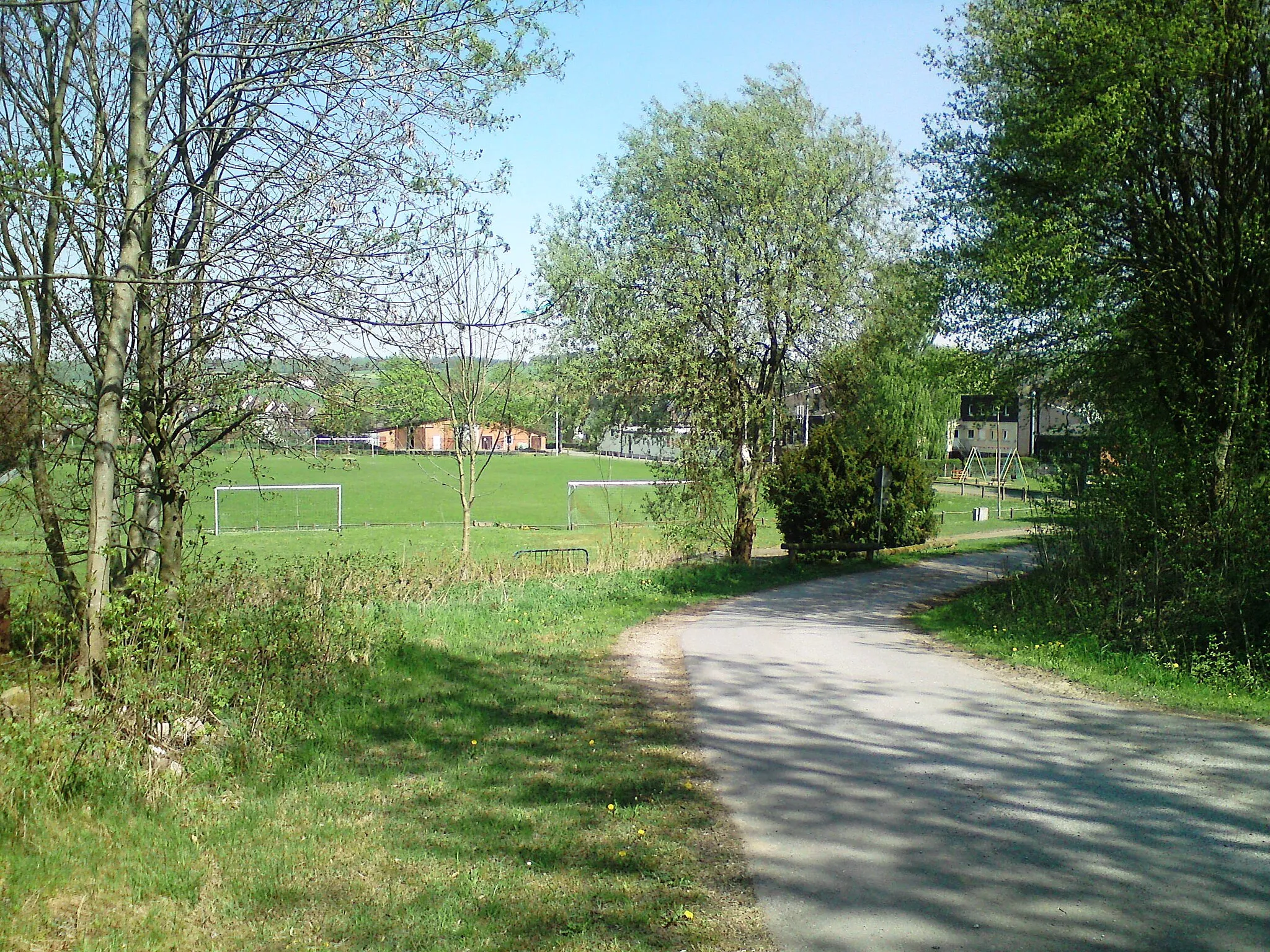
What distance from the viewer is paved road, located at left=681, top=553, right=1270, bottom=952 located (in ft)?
15.3

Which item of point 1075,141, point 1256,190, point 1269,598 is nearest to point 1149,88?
point 1075,141

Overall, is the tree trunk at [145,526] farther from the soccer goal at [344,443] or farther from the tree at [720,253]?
the tree at [720,253]

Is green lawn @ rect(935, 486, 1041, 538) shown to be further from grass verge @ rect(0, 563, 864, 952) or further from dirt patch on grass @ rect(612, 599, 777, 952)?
grass verge @ rect(0, 563, 864, 952)

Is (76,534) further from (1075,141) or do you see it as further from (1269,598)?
(1075,141)

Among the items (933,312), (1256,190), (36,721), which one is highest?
(1256,190)

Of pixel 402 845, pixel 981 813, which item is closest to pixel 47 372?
pixel 402 845

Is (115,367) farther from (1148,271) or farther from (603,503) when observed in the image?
(603,503)

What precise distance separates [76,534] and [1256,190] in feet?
47.0

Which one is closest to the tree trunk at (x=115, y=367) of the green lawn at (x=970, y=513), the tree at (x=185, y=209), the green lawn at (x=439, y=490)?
the tree at (x=185, y=209)

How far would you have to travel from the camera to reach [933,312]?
1717cm

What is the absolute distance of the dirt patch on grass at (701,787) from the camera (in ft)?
15.3

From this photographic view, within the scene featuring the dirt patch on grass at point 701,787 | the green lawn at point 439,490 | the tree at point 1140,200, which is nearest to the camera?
the dirt patch on grass at point 701,787

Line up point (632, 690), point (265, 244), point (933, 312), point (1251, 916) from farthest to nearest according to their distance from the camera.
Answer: point (933, 312) < point (632, 690) < point (265, 244) < point (1251, 916)

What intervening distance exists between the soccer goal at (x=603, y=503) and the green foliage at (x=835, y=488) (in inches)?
284
